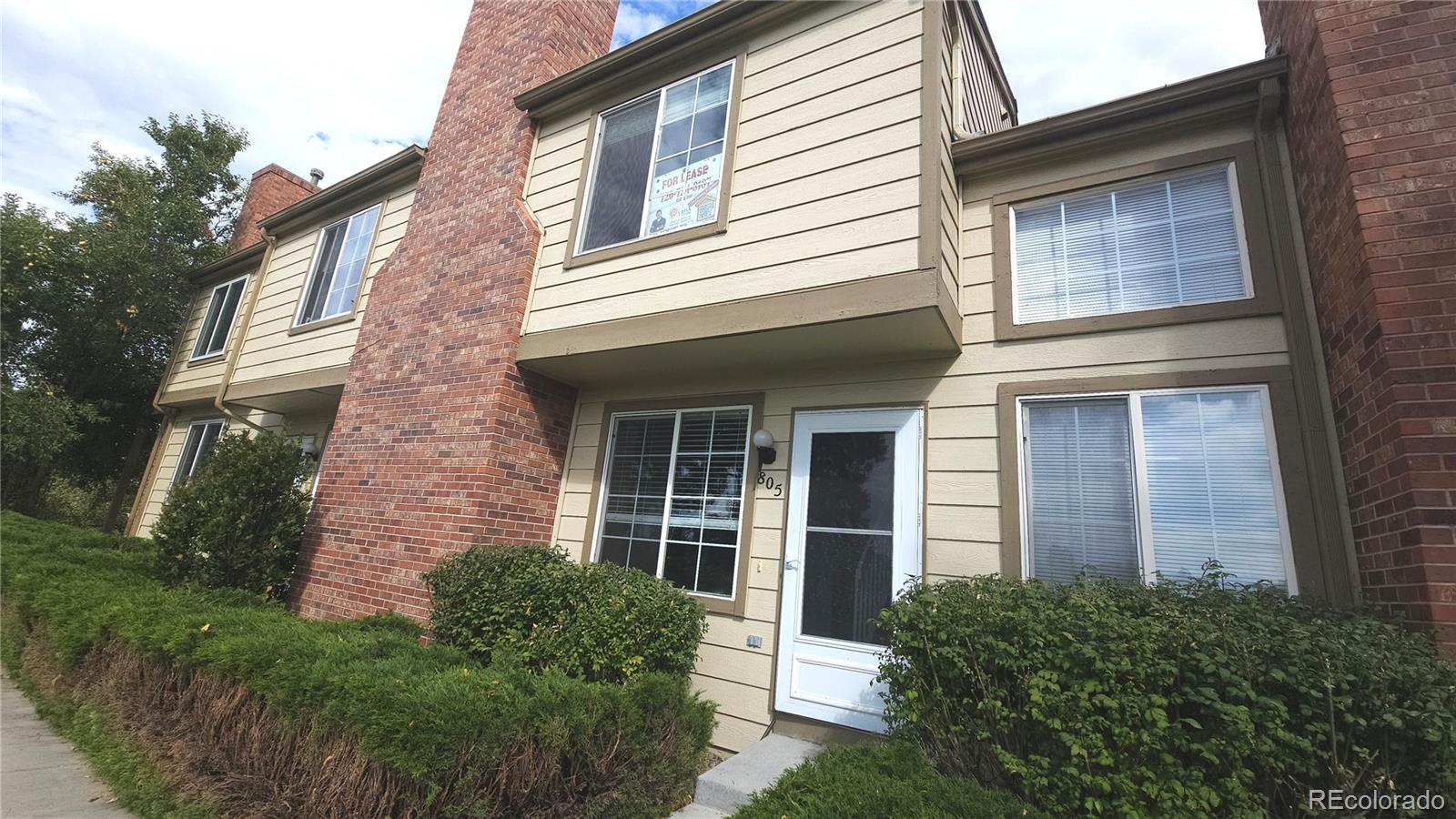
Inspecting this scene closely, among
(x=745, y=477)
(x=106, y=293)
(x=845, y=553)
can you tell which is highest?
(x=106, y=293)

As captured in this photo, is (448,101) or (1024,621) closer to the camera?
(1024,621)

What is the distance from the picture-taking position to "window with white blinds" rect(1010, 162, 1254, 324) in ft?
13.4

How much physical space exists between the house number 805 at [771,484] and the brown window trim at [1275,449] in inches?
64.2

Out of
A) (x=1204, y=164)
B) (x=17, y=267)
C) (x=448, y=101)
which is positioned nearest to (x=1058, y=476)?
(x=1204, y=164)

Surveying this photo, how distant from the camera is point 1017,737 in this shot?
294 cm

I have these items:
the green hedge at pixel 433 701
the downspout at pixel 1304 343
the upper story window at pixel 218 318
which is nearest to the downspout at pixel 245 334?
the upper story window at pixel 218 318

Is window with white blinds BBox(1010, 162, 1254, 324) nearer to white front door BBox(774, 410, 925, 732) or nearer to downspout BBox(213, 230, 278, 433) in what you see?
white front door BBox(774, 410, 925, 732)

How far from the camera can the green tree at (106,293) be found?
12.2 m

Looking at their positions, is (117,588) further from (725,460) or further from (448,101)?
(448,101)

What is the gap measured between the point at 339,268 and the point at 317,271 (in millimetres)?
662

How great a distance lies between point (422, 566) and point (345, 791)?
301 cm

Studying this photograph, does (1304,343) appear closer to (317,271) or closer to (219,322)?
(317,271)

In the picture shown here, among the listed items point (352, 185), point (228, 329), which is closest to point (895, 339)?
point (352, 185)

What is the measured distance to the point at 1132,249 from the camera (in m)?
4.34
